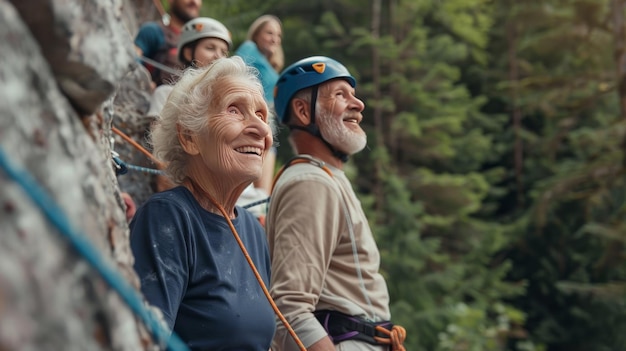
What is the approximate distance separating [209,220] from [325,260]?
995 mm

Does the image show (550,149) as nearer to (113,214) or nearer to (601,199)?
(601,199)

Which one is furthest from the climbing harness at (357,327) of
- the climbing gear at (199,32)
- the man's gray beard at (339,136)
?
the climbing gear at (199,32)

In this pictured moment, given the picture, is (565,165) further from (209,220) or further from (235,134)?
(209,220)

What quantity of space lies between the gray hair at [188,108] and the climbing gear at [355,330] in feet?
3.66

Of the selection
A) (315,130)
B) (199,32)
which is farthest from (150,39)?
(315,130)

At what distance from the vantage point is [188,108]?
2.95 m

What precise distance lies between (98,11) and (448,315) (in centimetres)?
1450

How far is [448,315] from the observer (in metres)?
15.5

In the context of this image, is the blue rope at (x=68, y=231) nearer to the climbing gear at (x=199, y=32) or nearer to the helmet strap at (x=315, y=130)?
the helmet strap at (x=315, y=130)

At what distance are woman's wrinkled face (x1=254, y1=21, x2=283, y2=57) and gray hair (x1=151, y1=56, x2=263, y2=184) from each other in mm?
4336

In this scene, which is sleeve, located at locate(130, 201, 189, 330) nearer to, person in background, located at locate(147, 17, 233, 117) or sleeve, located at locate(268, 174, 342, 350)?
sleeve, located at locate(268, 174, 342, 350)

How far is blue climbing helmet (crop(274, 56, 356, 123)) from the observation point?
4152mm

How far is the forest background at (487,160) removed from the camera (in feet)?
52.5

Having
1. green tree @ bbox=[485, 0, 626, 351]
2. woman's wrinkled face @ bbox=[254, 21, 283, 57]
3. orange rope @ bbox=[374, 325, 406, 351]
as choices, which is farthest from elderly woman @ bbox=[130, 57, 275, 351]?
green tree @ bbox=[485, 0, 626, 351]
